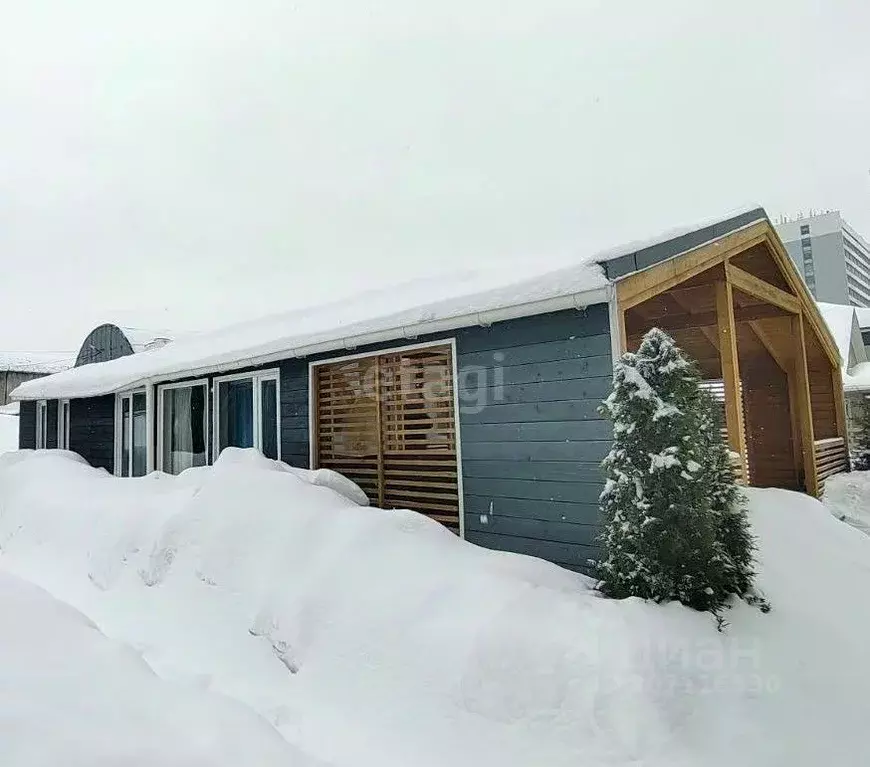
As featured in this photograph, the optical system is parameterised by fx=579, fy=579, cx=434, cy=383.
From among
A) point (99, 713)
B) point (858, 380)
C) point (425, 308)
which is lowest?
point (99, 713)

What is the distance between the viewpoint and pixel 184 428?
30.0ft

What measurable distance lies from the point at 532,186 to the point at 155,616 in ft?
76.9

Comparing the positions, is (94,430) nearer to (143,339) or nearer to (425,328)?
(143,339)

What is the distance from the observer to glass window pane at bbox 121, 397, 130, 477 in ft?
34.1

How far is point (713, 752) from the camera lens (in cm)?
263

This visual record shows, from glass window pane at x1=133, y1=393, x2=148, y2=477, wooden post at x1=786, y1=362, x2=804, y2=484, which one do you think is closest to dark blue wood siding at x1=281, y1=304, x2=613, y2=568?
wooden post at x1=786, y1=362, x2=804, y2=484

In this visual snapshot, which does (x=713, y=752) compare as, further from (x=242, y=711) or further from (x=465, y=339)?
(x=465, y=339)

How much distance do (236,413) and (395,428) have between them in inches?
123

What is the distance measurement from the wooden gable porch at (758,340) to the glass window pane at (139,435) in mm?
8117

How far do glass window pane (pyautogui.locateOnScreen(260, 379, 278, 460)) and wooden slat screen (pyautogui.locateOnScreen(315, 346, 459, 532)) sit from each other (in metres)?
0.87

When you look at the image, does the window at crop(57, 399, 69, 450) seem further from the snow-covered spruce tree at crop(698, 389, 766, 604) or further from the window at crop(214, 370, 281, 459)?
the snow-covered spruce tree at crop(698, 389, 766, 604)

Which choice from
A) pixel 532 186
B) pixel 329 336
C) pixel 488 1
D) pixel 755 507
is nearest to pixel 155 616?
pixel 329 336

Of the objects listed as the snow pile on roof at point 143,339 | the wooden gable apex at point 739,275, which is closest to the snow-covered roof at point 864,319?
the wooden gable apex at point 739,275

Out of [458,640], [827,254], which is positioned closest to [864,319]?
[458,640]
